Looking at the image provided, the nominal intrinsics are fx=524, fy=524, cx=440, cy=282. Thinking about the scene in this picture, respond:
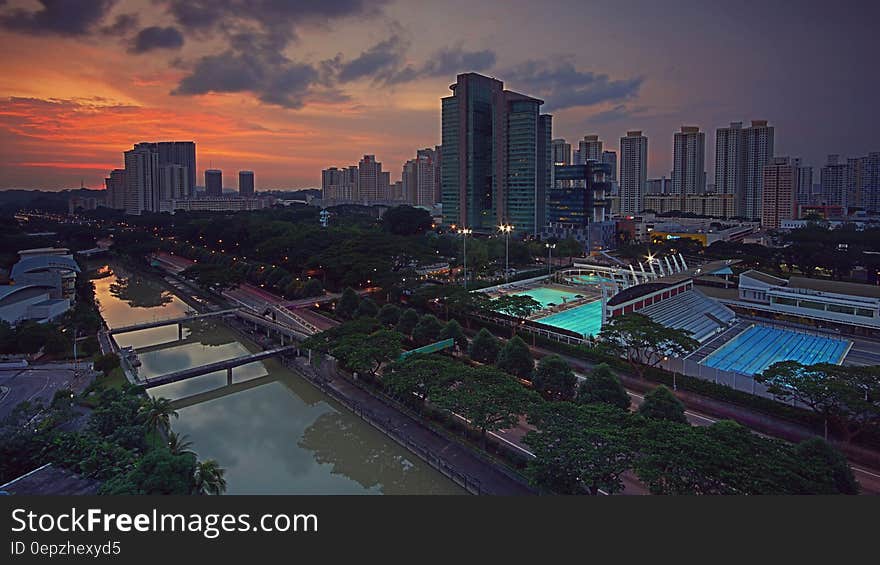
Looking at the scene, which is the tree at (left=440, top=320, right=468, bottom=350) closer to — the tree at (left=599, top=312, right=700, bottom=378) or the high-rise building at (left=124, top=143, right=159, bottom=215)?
the tree at (left=599, top=312, right=700, bottom=378)

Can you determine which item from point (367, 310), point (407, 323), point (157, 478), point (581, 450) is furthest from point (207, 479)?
point (367, 310)

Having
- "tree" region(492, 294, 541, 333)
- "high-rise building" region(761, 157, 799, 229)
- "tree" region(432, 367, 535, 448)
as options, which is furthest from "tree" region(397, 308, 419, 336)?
"high-rise building" region(761, 157, 799, 229)

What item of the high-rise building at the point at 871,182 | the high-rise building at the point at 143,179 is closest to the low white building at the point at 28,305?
the high-rise building at the point at 143,179

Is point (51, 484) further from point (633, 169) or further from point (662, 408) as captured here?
point (633, 169)

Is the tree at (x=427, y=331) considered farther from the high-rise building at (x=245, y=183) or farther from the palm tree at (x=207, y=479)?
the high-rise building at (x=245, y=183)

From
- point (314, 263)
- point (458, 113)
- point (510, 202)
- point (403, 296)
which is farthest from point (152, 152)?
point (403, 296)

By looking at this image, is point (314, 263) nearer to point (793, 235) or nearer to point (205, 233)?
point (205, 233)

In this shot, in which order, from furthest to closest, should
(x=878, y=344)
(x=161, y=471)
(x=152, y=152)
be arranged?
(x=152, y=152)
(x=878, y=344)
(x=161, y=471)
